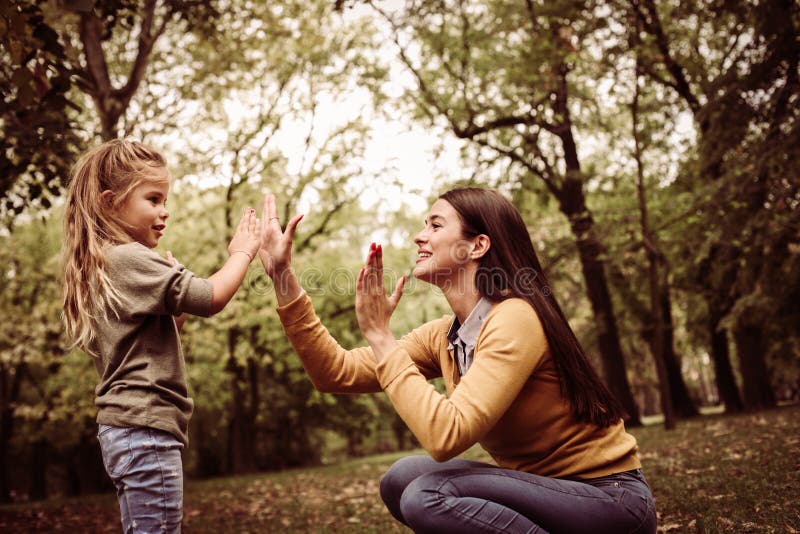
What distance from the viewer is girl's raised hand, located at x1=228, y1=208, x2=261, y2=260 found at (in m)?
2.66

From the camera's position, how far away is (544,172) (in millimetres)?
15531

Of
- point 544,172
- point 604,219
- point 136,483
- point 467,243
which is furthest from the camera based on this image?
point 544,172

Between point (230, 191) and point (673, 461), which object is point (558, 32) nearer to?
point (673, 461)

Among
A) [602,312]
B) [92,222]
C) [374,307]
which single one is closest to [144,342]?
[92,222]

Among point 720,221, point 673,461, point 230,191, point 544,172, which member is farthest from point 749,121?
point 230,191

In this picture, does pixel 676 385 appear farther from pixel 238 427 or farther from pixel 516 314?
pixel 516 314

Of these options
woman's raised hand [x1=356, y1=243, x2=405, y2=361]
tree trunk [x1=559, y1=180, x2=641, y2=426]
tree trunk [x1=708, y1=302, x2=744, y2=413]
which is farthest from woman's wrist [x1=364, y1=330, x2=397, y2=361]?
tree trunk [x1=708, y1=302, x2=744, y2=413]

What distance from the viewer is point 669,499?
488 cm

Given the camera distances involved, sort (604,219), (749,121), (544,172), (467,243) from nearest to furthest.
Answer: (467,243), (749,121), (604,219), (544,172)

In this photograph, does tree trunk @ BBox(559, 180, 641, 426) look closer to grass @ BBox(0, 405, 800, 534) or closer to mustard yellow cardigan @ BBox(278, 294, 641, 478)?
grass @ BBox(0, 405, 800, 534)

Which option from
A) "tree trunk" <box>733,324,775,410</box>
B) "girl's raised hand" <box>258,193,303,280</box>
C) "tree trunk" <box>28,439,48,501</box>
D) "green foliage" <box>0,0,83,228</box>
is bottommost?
"tree trunk" <box>28,439,48,501</box>

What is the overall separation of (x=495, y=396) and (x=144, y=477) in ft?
4.64

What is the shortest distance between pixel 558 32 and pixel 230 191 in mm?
10930

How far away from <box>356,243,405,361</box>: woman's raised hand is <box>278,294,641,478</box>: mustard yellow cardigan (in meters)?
Answer: 0.08
